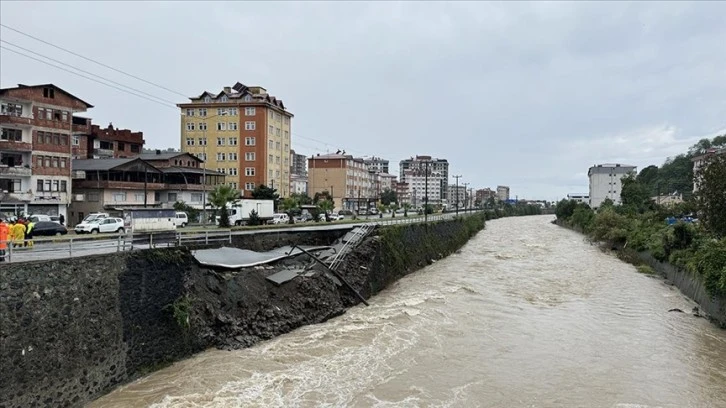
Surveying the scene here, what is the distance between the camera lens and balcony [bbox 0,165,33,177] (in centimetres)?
3872

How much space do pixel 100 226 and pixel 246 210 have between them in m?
15.9

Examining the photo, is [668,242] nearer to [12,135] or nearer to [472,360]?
[472,360]

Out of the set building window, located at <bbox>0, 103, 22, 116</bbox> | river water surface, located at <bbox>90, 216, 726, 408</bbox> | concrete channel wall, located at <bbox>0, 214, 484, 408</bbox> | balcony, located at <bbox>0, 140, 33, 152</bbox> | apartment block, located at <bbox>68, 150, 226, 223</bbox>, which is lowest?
river water surface, located at <bbox>90, 216, 726, 408</bbox>

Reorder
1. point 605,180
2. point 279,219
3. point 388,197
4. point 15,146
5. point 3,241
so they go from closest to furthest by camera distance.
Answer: point 3,241 → point 15,146 → point 279,219 → point 388,197 → point 605,180

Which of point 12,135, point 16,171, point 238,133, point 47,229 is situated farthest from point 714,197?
point 238,133

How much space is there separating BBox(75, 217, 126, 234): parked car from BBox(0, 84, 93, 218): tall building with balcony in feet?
36.9

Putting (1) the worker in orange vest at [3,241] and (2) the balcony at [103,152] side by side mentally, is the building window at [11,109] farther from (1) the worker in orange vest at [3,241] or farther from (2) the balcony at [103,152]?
(1) the worker in orange vest at [3,241]

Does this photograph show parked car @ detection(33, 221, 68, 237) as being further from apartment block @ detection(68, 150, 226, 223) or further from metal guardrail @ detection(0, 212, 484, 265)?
apartment block @ detection(68, 150, 226, 223)


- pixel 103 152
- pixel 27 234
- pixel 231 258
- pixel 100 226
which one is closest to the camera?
pixel 27 234

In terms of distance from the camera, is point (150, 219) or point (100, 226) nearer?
point (100, 226)

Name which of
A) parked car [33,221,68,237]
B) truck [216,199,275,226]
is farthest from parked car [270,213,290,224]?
parked car [33,221,68,237]

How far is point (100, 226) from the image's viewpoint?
103 ft

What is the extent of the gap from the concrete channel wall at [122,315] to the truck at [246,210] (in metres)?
23.8

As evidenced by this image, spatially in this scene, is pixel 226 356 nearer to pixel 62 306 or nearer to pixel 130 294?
pixel 130 294
